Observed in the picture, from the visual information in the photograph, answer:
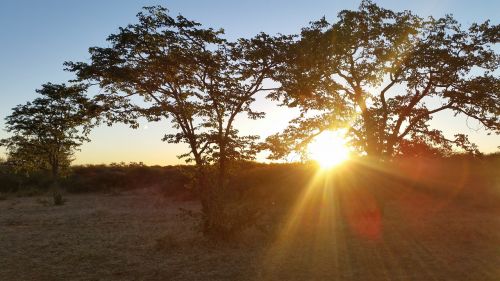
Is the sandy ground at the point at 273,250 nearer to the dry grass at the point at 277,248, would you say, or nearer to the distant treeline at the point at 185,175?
the dry grass at the point at 277,248

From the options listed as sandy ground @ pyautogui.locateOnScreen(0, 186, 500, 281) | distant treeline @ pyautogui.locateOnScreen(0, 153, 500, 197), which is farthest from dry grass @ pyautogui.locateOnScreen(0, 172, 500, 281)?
distant treeline @ pyautogui.locateOnScreen(0, 153, 500, 197)

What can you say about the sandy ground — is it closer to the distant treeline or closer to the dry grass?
the dry grass

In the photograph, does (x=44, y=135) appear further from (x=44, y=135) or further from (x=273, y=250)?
(x=273, y=250)

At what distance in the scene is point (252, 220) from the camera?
40.9ft

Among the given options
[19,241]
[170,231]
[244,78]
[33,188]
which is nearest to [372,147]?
[244,78]

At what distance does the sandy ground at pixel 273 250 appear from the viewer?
9.16 m

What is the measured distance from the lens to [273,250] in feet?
37.2

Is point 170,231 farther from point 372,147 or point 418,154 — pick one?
point 418,154

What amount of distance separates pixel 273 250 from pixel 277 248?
265mm

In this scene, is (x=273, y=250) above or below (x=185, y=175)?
below

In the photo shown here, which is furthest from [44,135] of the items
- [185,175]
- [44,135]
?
[185,175]

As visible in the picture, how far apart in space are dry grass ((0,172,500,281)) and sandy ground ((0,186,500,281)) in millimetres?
21

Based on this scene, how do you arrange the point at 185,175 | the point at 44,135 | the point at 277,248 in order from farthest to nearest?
1. the point at 44,135
2. the point at 185,175
3. the point at 277,248

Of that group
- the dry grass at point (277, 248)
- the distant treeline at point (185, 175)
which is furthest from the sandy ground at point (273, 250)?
the distant treeline at point (185, 175)
